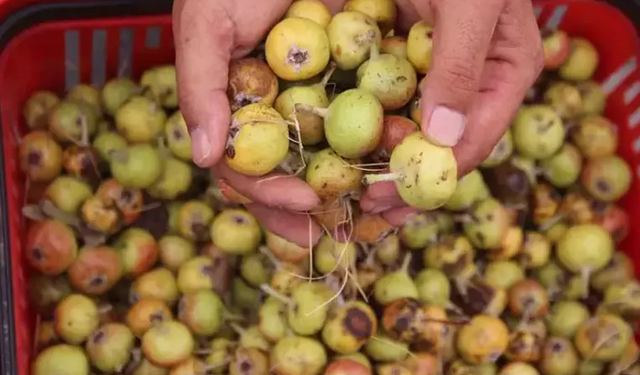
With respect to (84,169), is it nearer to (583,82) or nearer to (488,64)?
(488,64)

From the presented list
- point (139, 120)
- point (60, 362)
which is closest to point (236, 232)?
point (139, 120)

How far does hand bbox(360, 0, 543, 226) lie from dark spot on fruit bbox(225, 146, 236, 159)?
0.84 ft

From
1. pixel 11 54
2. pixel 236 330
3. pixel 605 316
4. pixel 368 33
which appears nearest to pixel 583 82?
pixel 605 316

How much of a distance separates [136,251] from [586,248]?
111 cm

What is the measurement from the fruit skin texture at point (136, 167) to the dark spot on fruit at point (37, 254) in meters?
0.24

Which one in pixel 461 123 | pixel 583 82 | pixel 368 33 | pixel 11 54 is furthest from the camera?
pixel 583 82

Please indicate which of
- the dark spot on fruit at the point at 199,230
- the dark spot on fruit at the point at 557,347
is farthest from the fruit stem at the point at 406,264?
the dark spot on fruit at the point at 199,230

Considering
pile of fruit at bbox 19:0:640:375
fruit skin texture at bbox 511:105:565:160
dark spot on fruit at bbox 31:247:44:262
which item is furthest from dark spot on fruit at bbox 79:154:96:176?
fruit skin texture at bbox 511:105:565:160

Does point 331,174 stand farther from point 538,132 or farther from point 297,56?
point 538,132

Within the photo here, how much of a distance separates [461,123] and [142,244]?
94cm

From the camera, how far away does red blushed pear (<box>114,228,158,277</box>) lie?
1.89 meters

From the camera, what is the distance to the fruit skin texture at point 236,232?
1.85 metres

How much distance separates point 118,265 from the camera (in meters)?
1.85

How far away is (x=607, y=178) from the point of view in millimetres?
2020
